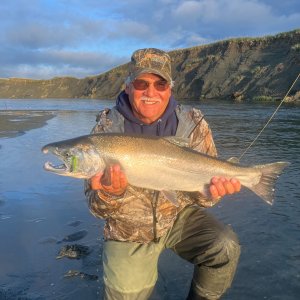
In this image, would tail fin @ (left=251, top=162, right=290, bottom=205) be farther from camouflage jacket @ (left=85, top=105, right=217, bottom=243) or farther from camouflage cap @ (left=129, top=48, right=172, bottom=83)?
camouflage cap @ (left=129, top=48, right=172, bottom=83)

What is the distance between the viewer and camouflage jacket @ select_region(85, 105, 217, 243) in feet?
13.5

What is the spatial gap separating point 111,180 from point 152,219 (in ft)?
2.70

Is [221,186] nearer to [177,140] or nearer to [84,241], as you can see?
[177,140]

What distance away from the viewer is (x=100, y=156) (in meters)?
3.57

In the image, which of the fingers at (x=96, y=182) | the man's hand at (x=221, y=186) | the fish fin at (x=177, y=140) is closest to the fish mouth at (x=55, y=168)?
the fingers at (x=96, y=182)

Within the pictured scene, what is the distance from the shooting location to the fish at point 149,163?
11.7ft

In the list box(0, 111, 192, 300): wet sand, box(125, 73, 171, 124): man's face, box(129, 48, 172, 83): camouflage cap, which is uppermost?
box(129, 48, 172, 83): camouflage cap

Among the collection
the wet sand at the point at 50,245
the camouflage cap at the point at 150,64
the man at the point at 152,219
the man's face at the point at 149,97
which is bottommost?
the wet sand at the point at 50,245

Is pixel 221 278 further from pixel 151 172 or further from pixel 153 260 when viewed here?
pixel 151 172

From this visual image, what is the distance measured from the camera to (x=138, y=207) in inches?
164

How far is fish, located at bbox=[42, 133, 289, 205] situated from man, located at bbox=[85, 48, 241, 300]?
5.9 inches

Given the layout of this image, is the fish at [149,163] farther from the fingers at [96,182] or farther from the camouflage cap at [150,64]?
the camouflage cap at [150,64]

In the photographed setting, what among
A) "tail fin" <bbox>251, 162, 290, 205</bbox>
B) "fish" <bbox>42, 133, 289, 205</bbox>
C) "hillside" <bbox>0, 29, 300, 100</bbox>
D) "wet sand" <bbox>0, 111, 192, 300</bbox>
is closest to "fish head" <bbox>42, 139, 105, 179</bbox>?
"fish" <bbox>42, 133, 289, 205</bbox>

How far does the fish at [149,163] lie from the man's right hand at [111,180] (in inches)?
2.1
